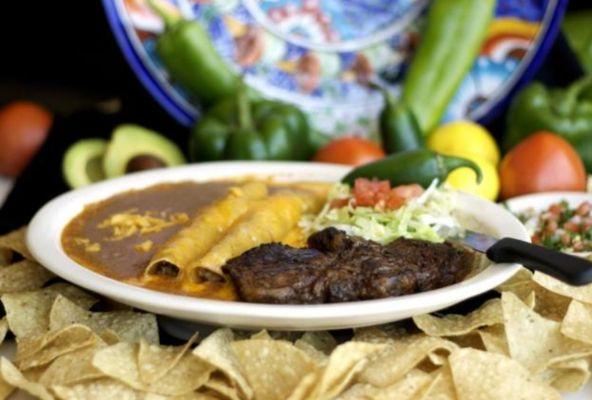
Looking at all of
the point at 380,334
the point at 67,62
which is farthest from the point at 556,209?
the point at 67,62

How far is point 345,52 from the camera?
374 centimetres

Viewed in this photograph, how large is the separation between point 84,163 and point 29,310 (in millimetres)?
1239

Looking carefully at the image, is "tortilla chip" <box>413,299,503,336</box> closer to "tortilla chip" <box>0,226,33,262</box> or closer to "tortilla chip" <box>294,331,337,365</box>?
"tortilla chip" <box>294,331,337,365</box>

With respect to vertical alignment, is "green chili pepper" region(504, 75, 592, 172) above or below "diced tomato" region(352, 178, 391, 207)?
below

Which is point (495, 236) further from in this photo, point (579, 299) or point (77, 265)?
point (77, 265)

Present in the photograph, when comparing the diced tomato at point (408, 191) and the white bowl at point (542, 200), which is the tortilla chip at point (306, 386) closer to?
the diced tomato at point (408, 191)

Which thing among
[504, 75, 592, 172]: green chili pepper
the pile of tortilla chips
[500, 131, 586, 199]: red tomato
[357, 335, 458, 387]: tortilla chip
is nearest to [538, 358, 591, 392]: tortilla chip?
the pile of tortilla chips

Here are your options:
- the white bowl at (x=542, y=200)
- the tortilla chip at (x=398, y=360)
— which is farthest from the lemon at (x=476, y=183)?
the tortilla chip at (x=398, y=360)

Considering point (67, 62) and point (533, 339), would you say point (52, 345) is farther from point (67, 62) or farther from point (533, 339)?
point (67, 62)

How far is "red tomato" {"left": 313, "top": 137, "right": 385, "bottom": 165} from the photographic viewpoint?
3223mm

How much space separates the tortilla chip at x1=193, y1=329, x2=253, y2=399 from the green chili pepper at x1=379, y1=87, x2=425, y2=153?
152cm

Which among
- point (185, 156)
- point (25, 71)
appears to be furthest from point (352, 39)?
point (25, 71)

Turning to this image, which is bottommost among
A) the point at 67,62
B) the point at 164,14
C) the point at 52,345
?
the point at 67,62

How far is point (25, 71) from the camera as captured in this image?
15.3 ft
